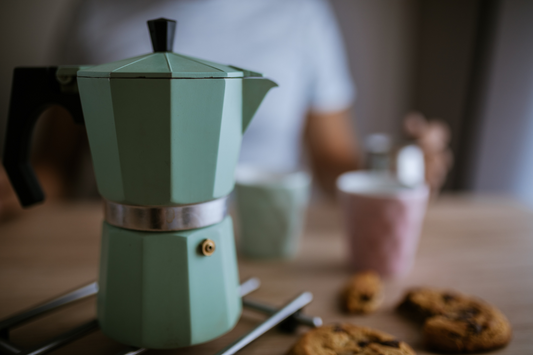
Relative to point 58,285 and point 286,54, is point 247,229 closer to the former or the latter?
point 58,285

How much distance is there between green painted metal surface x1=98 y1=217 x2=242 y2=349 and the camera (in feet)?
1.11

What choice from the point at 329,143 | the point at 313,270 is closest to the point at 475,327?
the point at 313,270

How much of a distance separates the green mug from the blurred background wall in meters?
0.66

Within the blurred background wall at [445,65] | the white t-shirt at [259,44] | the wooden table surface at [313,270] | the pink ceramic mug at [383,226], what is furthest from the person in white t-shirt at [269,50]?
the pink ceramic mug at [383,226]

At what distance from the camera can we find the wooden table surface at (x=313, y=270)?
0.40 metres

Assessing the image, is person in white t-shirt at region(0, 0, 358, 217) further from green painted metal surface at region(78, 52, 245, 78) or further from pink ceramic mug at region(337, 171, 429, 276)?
green painted metal surface at region(78, 52, 245, 78)

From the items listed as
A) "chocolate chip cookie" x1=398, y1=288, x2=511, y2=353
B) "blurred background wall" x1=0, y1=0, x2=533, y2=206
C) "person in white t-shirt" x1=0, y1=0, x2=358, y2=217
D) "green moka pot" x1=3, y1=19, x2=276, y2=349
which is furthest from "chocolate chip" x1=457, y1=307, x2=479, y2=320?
"person in white t-shirt" x1=0, y1=0, x2=358, y2=217

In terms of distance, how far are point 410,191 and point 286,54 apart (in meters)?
0.91

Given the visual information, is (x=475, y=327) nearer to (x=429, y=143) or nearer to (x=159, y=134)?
(x=159, y=134)

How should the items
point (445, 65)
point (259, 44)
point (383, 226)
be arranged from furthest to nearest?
point (445, 65)
point (259, 44)
point (383, 226)

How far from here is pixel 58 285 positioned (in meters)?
0.51

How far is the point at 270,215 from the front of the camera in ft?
1.94

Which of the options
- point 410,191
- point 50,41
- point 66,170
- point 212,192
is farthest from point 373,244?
point 50,41

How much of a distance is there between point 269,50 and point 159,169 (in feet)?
3.55
